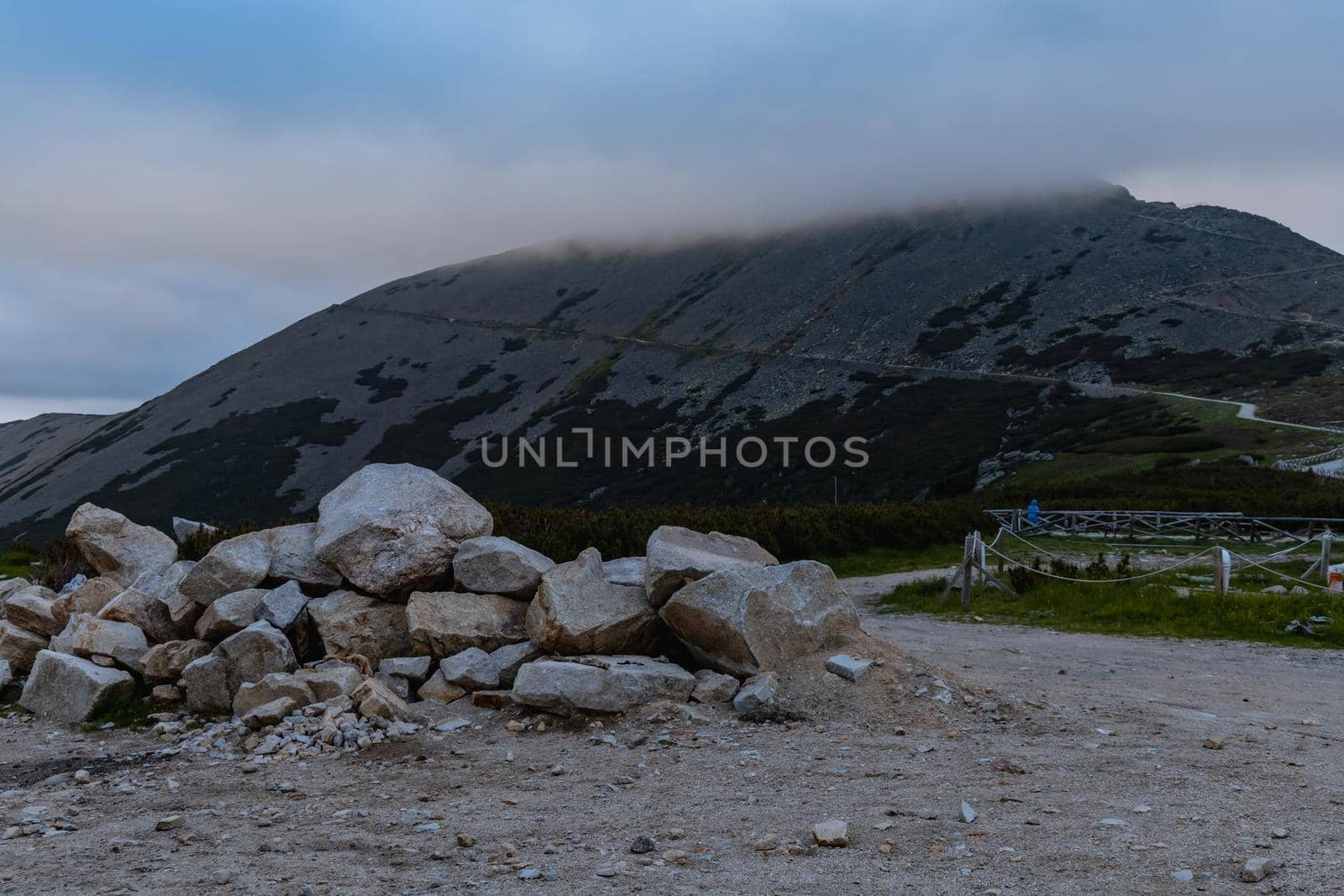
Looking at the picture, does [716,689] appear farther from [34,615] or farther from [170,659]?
[34,615]

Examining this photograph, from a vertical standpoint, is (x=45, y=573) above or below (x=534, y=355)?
below

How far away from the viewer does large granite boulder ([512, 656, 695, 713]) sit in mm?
8422

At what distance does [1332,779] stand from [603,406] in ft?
288

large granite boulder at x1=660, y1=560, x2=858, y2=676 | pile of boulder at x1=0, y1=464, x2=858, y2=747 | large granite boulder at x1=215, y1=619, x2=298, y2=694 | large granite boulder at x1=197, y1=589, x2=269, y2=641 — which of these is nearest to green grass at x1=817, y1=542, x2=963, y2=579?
pile of boulder at x1=0, y1=464, x2=858, y2=747

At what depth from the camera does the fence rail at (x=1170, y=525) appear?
24.0 meters

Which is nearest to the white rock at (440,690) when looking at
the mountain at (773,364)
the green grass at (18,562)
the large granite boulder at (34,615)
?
the large granite boulder at (34,615)

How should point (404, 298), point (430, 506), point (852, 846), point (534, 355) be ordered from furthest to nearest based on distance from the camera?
point (404, 298)
point (534, 355)
point (430, 506)
point (852, 846)

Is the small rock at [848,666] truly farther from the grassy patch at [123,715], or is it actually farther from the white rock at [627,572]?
the grassy patch at [123,715]

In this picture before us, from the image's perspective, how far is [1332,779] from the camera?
6.30 meters

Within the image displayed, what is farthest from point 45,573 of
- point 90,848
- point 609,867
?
point 609,867

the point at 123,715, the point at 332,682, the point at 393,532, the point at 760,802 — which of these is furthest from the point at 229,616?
the point at 760,802

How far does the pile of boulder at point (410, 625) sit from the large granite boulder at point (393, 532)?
0.07 feet

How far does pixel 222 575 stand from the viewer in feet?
35.5

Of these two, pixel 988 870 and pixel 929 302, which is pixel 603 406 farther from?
pixel 988 870
